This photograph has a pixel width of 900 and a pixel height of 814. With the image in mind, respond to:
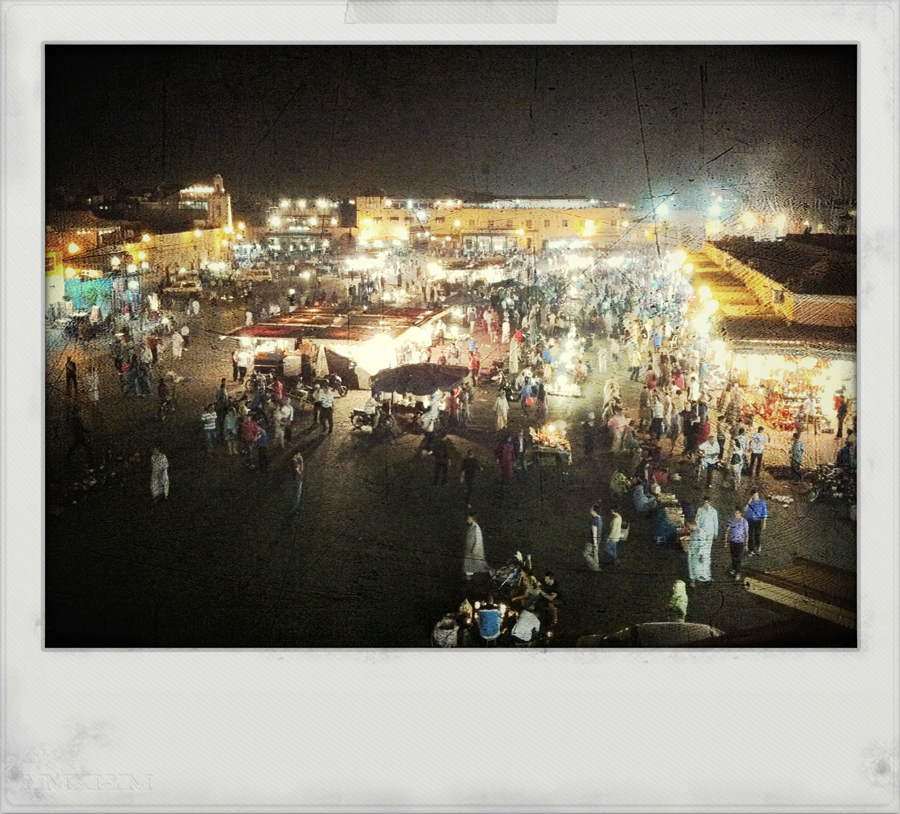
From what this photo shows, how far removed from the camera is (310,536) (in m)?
4.98

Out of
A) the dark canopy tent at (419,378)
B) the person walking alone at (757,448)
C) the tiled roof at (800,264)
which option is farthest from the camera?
the dark canopy tent at (419,378)

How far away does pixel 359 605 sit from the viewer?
495cm

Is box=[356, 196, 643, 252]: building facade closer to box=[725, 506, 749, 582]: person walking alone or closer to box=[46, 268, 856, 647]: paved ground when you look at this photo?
box=[46, 268, 856, 647]: paved ground

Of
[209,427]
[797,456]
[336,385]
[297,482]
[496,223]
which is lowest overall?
[297,482]

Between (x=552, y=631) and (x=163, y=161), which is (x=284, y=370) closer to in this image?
(x=163, y=161)

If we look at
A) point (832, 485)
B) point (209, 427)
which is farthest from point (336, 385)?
point (832, 485)

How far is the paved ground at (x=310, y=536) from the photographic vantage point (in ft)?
16.1

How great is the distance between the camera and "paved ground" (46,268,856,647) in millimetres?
4922

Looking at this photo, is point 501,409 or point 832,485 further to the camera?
point 501,409

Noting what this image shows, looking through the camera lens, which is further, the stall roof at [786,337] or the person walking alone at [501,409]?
the person walking alone at [501,409]

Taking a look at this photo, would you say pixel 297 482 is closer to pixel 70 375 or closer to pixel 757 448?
pixel 70 375

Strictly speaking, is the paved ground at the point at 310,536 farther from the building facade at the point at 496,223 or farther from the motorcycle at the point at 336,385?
the building facade at the point at 496,223

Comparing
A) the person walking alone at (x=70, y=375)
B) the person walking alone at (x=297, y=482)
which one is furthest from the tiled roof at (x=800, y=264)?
the person walking alone at (x=70, y=375)

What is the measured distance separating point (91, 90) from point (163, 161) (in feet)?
1.93
